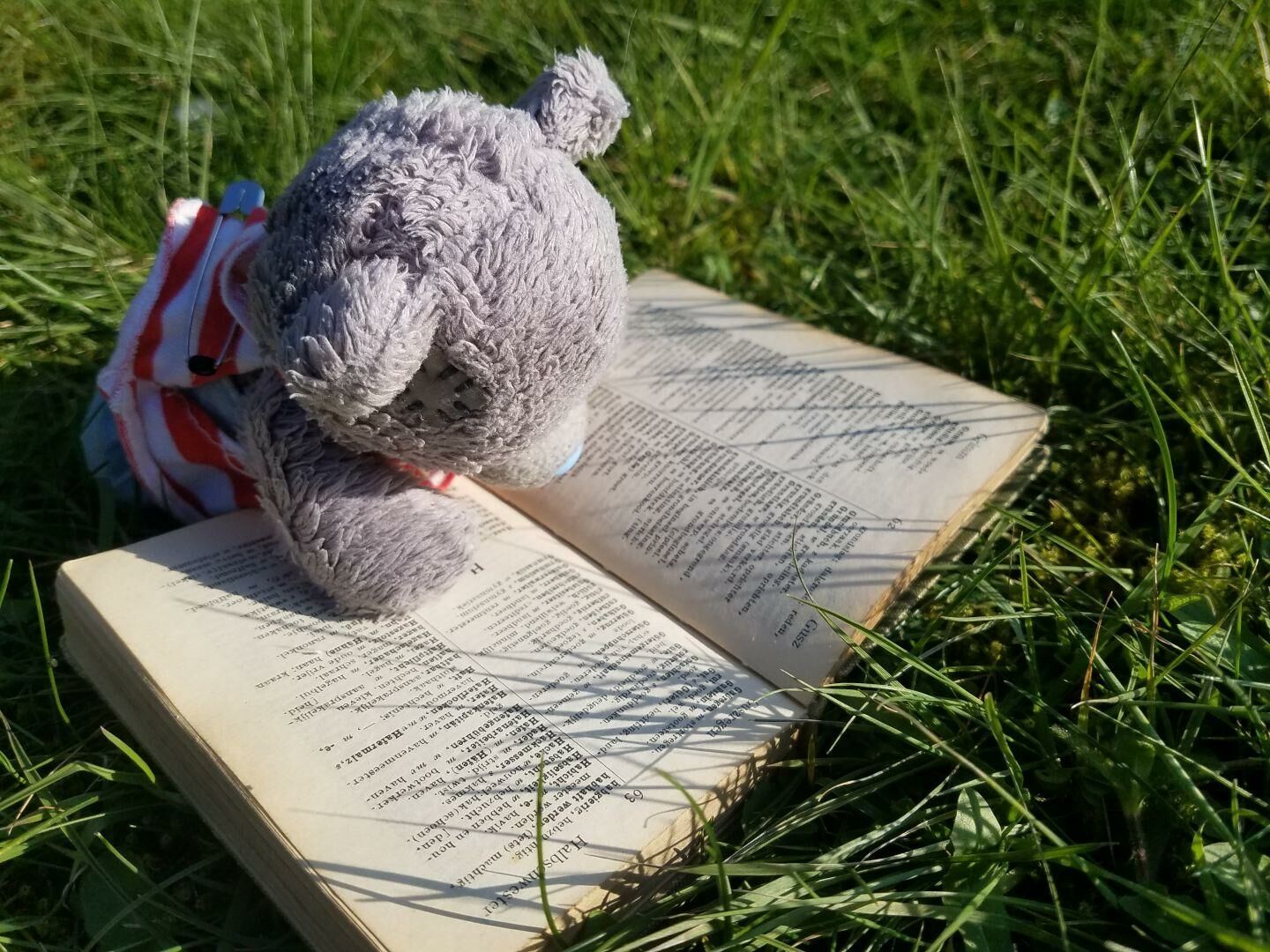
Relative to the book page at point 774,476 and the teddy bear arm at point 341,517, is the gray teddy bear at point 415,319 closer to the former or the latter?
the teddy bear arm at point 341,517

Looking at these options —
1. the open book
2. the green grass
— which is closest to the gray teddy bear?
the open book

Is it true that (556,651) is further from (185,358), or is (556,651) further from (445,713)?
(185,358)

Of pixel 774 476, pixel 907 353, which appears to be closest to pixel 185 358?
pixel 774 476

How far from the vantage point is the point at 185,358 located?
1229mm

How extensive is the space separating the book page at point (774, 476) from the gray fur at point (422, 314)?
0.76 ft

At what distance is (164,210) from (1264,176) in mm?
2065

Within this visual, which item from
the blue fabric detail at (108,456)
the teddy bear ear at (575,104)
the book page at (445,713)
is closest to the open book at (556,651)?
the book page at (445,713)

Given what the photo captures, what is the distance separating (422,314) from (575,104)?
1.27ft

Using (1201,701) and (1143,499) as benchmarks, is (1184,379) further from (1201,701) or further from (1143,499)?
(1201,701)

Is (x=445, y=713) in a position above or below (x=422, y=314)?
below

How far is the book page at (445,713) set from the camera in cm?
92

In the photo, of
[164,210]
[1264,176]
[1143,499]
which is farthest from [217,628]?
[1264,176]

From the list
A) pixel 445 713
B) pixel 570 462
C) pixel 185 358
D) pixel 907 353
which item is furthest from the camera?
pixel 907 353

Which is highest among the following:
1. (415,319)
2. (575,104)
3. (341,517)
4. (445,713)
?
(575,104)
